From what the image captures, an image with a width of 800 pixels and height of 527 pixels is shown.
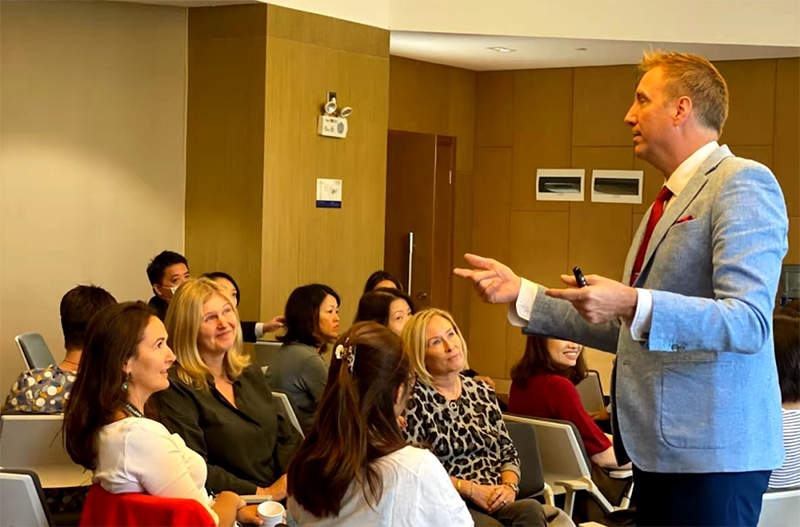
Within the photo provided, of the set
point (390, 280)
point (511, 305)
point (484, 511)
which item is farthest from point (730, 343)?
point (390, 280)

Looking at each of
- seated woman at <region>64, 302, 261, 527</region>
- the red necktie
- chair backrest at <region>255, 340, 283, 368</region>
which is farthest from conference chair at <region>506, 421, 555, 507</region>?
chair backrest at <region>255, 340, 283, 368</region>

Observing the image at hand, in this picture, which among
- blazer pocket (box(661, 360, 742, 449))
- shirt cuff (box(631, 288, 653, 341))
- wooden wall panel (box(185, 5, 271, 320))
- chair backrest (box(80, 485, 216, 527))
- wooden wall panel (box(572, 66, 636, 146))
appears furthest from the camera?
wooden wall panel (box(572, 66, 636, 146))

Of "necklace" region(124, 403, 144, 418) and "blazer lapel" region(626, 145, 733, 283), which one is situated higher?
"blazer lapel" region(626, 145, 733, 283)

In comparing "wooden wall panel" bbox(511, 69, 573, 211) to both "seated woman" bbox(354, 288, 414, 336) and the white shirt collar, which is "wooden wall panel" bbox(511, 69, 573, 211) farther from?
the white shirt collar

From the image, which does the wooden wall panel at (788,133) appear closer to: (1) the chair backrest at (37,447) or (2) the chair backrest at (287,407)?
(2) the chair backrest at (287,407)

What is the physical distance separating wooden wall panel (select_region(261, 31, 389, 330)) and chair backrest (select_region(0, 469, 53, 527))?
374 centimetres

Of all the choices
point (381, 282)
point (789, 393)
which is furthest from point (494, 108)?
point (789, 393)

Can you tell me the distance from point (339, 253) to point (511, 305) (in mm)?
5110

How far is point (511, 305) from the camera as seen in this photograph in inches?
91.2

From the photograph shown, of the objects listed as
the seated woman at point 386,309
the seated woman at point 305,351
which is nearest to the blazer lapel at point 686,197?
the seated woman at point 305,351

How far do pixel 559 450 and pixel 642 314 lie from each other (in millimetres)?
2379

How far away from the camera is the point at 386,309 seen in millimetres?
5141

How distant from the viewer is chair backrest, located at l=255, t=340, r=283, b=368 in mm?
6014

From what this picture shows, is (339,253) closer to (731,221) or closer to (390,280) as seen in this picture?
(390,280)
